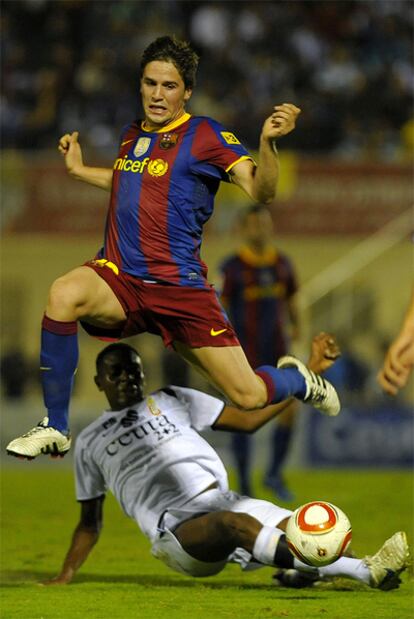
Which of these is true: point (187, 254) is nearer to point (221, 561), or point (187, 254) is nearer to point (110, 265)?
point (110, 265)

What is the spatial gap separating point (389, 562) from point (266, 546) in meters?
0.63

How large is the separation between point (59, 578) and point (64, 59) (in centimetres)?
1269

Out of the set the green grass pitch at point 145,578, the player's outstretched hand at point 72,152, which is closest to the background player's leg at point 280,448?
the green grass pitch at point 145,578

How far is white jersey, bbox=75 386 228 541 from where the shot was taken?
23.5 feet

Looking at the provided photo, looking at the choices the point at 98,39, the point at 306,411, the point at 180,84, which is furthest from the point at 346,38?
the point at 180,84

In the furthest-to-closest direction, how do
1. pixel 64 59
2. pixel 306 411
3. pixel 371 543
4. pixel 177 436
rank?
1. pixel 64 59
2. pixel 306 411
3. pixel 371 543
4. pixel 177 436

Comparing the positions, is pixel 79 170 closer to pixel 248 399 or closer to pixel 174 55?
pixel 174 55

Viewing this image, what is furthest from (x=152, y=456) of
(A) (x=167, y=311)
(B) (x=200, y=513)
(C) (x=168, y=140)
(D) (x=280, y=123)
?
(D) (x=280, y=123)

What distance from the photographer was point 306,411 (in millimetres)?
15508

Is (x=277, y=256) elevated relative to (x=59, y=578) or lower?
elevated

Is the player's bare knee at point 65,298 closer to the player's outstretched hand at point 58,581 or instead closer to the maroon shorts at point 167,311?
the maroon shorts at point 167,311

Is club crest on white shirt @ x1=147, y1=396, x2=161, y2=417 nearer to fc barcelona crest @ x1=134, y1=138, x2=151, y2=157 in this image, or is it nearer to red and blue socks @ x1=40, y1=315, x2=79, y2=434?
red and blue socks @ x1=40, y1=315, x2=79, y2=434

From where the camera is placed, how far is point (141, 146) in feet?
22.4

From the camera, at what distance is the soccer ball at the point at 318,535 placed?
20.8ft
